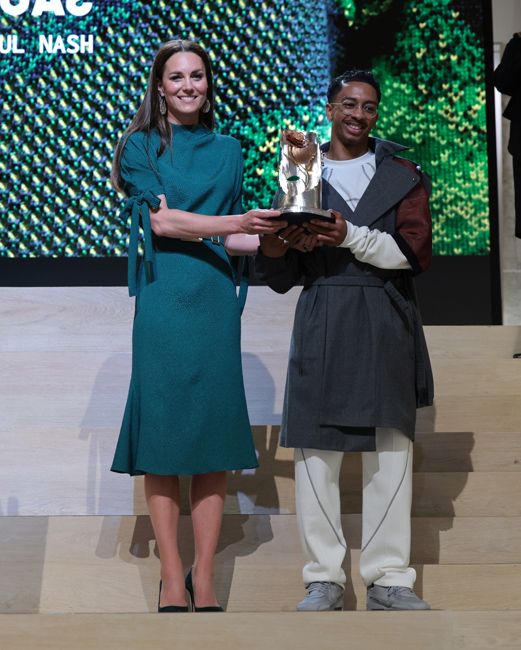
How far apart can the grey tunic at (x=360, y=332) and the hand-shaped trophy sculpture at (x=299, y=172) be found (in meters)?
0.09

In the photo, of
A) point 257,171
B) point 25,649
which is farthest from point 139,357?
point 257,171

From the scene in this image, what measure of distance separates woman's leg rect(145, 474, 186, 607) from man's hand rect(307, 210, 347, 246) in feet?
2.12

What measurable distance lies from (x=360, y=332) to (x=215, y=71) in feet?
10.1

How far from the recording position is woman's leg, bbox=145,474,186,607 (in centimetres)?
250

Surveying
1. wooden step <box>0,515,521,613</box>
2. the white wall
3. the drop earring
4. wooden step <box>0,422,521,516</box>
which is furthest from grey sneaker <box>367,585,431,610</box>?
the white wall

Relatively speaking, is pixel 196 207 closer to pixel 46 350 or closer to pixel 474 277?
pixel 46 350

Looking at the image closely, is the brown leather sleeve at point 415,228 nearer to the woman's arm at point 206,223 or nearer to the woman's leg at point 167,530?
the woman's arm at point 206,223

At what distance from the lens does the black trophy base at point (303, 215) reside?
7.97ft

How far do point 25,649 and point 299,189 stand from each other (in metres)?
1.13

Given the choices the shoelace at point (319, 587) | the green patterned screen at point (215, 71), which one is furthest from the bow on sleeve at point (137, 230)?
the green patterned screen at point (215, 71)

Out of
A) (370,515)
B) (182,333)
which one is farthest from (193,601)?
(182,333)

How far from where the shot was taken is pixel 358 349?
2564 mm

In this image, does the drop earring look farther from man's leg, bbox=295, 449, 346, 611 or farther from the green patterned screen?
the green patterned screen

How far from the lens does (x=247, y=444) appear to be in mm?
2617
